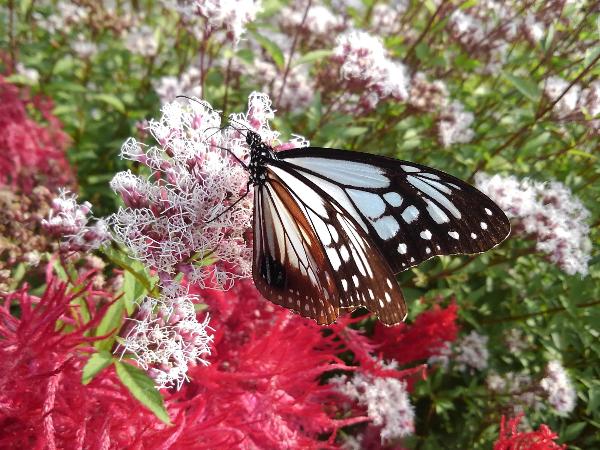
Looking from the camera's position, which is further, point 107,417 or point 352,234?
point 352,234

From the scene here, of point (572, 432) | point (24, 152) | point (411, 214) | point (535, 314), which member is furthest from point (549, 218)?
point (24, 152)

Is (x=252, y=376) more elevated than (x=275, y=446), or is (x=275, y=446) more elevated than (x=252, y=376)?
(x=252, y=376)

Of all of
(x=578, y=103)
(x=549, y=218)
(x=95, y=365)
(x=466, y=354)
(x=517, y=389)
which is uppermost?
(x=578, y=103)

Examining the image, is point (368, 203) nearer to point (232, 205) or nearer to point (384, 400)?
point (232, 205)

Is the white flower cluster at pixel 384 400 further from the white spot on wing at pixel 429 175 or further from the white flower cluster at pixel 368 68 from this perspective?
the white flower cluster at pixel 368 68

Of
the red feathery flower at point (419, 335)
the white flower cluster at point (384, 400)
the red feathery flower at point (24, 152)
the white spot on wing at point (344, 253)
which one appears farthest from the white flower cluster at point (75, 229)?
the red feathery flower at point (419, 335)

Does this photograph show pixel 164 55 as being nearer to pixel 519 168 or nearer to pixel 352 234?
pixel 519 168

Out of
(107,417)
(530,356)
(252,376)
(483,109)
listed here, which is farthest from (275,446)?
(483,109)
